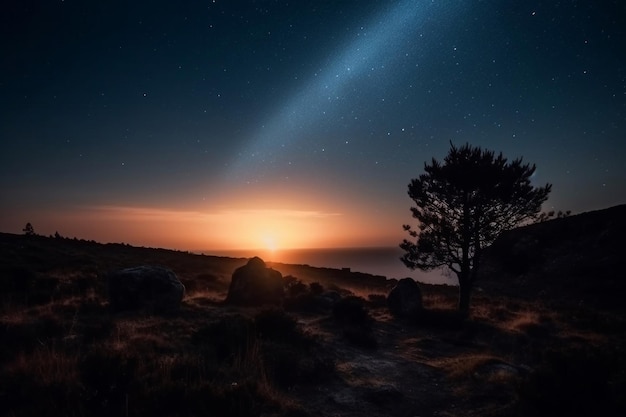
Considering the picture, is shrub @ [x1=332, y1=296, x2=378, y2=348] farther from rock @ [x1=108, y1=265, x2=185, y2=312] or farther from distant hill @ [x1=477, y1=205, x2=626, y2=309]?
distant hill @ [x1=477, y1=205, x2=626, y2=309]

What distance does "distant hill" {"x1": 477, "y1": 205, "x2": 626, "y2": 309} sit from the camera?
91.2ft

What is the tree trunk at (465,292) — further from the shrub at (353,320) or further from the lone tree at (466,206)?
the shrub at (353,320)

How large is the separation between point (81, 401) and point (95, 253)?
1575 inches

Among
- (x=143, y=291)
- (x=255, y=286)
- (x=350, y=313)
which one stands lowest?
(x=350, y=313)

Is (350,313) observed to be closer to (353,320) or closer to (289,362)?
(353,320)

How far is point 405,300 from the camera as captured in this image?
20438 millimetres

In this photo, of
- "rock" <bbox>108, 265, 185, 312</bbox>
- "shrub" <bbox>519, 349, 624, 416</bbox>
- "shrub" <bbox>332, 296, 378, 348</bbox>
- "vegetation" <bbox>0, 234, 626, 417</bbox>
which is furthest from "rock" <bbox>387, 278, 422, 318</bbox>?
"shrub" <bbox>519, 349, 624, 416</bbox>

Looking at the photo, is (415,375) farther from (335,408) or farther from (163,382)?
(163,382)

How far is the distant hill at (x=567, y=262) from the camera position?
27.8 m

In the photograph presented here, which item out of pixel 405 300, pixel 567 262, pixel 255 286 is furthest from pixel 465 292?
pixel 567 262

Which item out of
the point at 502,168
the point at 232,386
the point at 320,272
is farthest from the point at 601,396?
the point at 320,272

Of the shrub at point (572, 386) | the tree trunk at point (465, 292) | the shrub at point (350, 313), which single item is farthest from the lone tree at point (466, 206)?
the shrub at point (572, 386)

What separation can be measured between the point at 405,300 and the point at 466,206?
6482 millimetres

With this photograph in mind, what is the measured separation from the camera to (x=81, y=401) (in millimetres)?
5656
